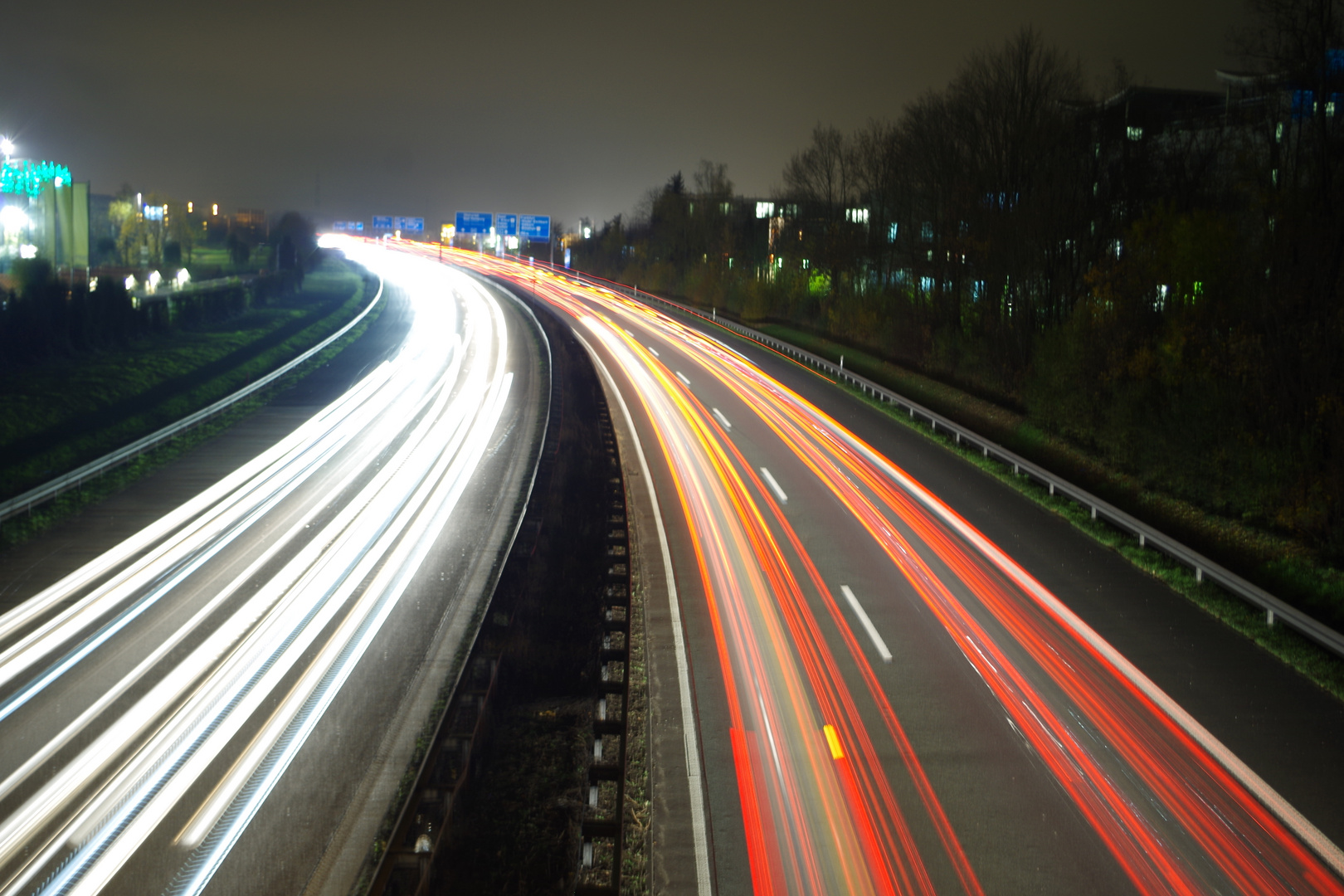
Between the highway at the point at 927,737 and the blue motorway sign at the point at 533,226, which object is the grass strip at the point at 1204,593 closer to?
the highway at the point at 927,737

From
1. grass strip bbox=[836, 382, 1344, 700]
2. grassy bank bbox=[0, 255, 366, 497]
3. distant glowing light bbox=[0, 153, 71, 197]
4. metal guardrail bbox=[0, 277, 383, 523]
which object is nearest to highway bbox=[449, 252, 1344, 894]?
grass strip bbox=[836, 382, 1344, 700]

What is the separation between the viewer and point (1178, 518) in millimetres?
16609

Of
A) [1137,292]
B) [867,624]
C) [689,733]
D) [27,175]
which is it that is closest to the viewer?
[689,733]

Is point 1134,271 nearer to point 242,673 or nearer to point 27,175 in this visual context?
point 242,673

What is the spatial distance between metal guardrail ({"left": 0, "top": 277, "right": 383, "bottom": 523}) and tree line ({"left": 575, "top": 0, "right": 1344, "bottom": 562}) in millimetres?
20916

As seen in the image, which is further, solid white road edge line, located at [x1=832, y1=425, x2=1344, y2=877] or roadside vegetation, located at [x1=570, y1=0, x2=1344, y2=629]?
roadside vegetation, located at [x1=570, y1=0, x2=1344, y2=629]

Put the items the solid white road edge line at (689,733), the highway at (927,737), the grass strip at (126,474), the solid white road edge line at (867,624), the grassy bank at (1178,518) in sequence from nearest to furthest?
the highway at (927,737) < the solid white road edge line at (689,733) < the solid white road edge line at (867,624) < the grassy bank at (1178,518) < the grass strip at (126,474)

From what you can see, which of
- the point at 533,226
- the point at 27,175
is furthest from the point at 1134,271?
the point at 27,175

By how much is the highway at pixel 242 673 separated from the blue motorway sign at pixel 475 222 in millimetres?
57598

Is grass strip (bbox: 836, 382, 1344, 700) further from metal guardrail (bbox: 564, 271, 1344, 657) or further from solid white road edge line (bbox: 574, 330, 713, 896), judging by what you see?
solid white road edge line (bbox: 574, 330, 713, 896)

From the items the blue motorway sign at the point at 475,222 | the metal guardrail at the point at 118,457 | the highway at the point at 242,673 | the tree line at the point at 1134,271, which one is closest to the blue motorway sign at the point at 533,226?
the blue motorway sign at the point at 475,222

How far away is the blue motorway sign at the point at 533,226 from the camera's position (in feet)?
238

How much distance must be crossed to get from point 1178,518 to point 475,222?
6572 centimetres

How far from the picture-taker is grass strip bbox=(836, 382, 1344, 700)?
33.2 feet
